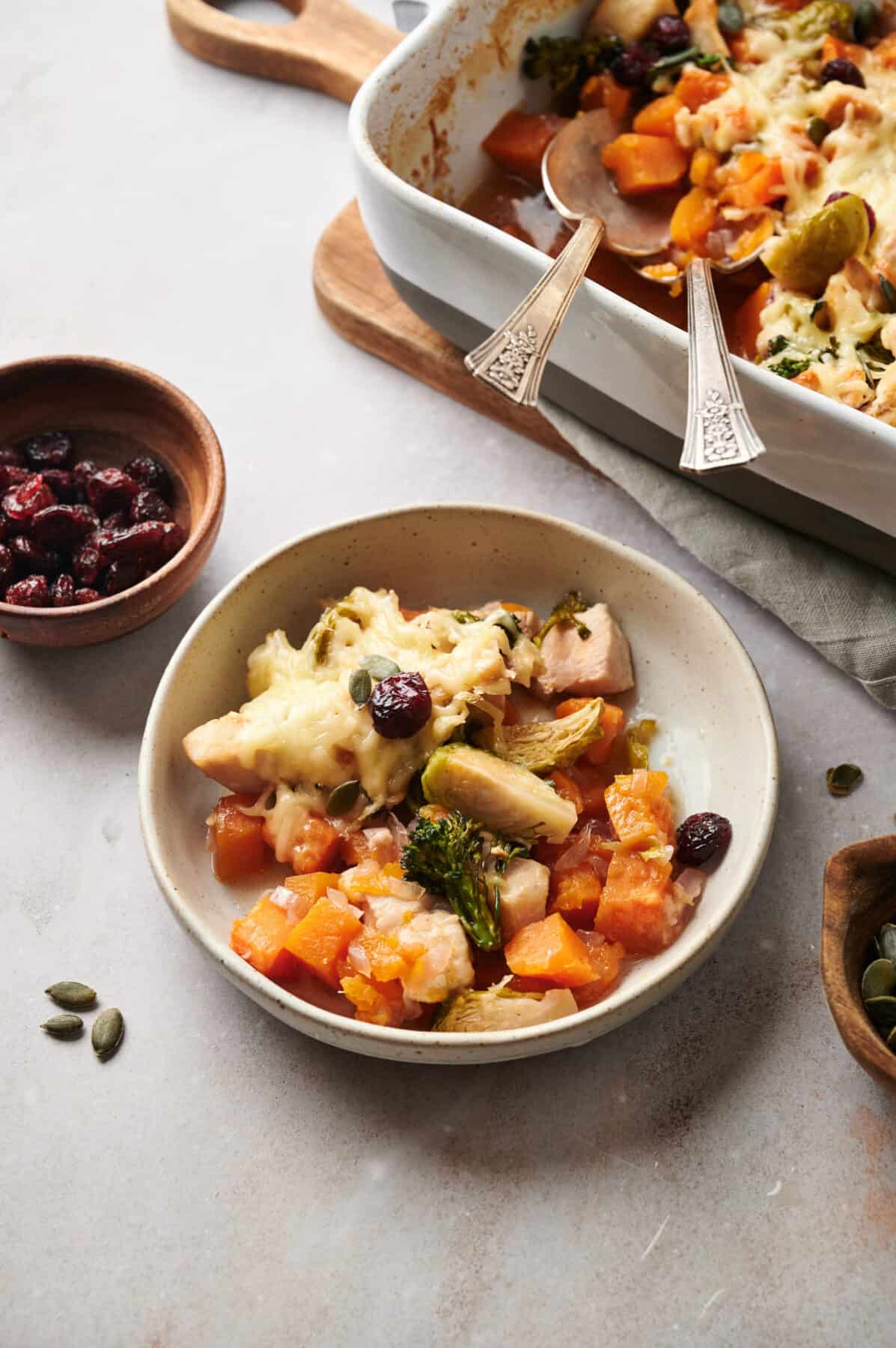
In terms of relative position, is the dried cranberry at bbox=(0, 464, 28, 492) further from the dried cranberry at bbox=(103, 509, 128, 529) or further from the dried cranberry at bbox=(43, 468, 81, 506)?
the dried cranberry at bbox=(103, 509, 128, 529)

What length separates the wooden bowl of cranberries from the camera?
2.83 m

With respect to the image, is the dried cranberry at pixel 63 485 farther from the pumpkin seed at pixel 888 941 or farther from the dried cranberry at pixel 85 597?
the pumpkin seed at pixel 888 941

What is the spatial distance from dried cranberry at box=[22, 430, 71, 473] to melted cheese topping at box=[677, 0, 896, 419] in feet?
5.42

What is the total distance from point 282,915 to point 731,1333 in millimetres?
1078

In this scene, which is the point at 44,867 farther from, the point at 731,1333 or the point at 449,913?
the point at 731,1333

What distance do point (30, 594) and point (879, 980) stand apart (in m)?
1.91

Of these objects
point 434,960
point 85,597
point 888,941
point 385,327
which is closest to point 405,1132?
point 434,960

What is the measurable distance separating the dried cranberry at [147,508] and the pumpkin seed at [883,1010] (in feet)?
6.08

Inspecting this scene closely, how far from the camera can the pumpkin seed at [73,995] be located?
8.50 feet

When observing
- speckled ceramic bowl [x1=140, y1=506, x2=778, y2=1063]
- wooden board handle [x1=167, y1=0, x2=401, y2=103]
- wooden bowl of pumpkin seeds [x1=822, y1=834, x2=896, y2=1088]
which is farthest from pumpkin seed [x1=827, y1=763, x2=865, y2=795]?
wooden board handle [x1=167, y1=0, x2=401, y2=103]

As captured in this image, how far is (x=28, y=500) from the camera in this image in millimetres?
2914

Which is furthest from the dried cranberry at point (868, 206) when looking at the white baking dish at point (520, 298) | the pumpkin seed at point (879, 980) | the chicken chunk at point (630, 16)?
the pumpkin seed at point (879, 980)

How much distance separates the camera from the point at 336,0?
3.94 m

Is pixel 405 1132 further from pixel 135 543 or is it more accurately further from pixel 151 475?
pixel 151 475
